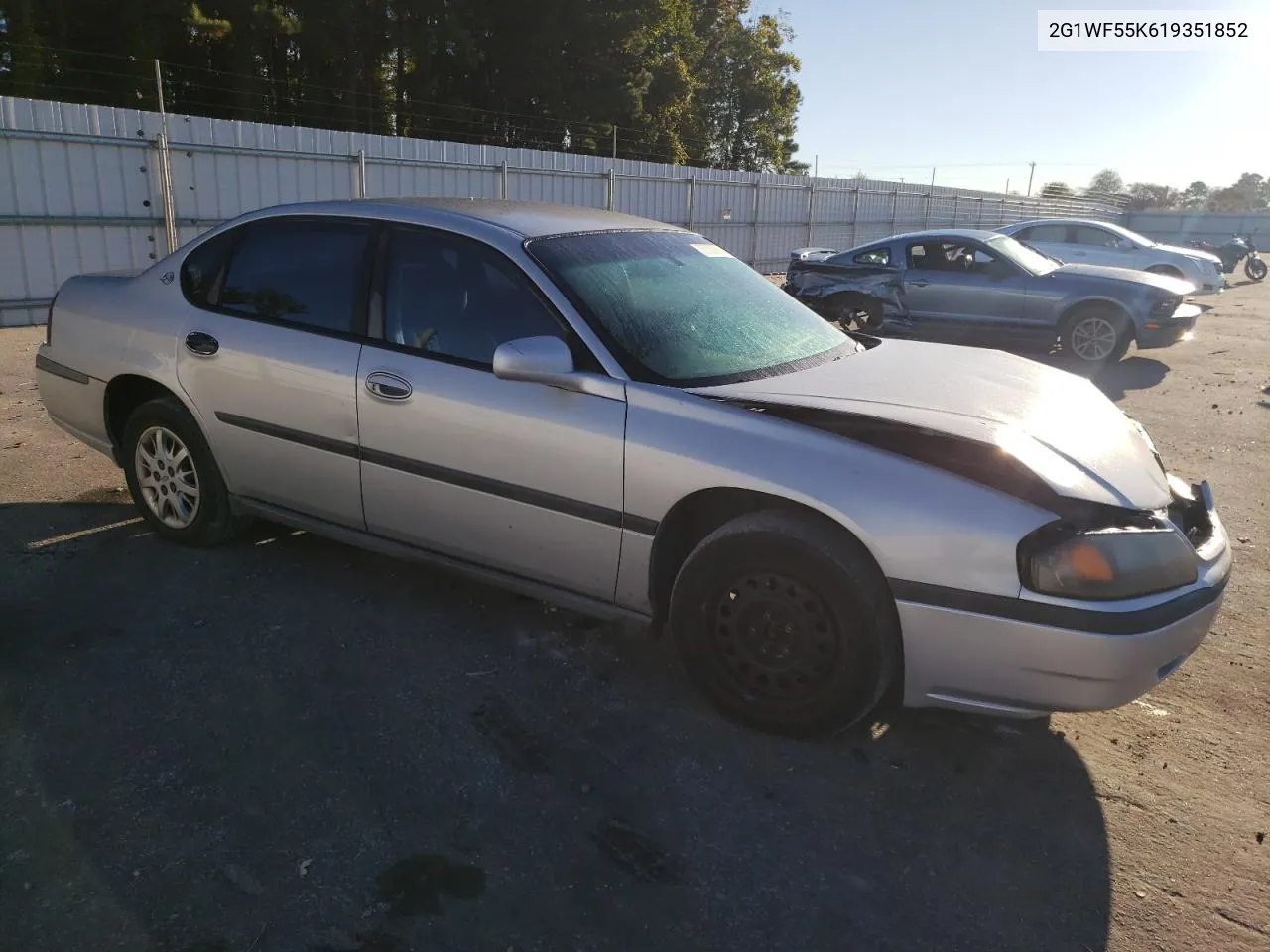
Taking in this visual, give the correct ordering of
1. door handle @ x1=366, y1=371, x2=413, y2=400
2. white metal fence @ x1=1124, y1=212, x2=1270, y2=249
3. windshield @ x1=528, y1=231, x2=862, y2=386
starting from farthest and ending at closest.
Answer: white metal fence @ x1=1124, y1=212, x2=1270, y2=249 < door handle @ x1=366, y1=371, x2=413, y2=400 < windshield @ x1=528, y1=231, x2=862, y2=386

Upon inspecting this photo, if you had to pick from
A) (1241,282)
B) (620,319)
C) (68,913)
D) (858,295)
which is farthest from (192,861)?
(1241,282)

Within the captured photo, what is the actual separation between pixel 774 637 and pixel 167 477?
9.92ft

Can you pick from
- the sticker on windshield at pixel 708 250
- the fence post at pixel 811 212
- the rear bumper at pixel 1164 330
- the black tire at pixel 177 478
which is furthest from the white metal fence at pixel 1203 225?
the black tire at pixel 177 478

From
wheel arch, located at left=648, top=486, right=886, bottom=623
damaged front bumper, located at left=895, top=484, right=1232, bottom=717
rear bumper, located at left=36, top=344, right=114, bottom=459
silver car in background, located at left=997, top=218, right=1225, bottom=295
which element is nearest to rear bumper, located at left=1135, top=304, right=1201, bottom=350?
silver car in background, located at left=997, top=218, right=1225, bottom=295

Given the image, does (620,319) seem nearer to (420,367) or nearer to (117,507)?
(420,367)

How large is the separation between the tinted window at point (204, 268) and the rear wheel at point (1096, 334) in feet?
29.1

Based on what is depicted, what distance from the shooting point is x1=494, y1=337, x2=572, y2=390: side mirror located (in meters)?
A: 3.12

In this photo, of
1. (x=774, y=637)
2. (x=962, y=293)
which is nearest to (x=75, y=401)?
(x=774, y=637)

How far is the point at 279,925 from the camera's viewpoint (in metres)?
2.21

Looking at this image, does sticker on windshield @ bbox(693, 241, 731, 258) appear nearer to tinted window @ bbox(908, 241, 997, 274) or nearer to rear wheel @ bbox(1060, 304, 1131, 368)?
tinted window @ bbox(908, 241, 997, 274)

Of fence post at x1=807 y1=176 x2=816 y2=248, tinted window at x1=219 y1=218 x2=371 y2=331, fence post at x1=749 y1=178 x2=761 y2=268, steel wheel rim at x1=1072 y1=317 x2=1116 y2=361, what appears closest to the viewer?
tinted window at x1=219 y1=218 x2=371 y2=331

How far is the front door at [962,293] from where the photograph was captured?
10391mm

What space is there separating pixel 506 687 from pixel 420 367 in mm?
1205

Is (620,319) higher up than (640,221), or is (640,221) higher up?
(640,221)
